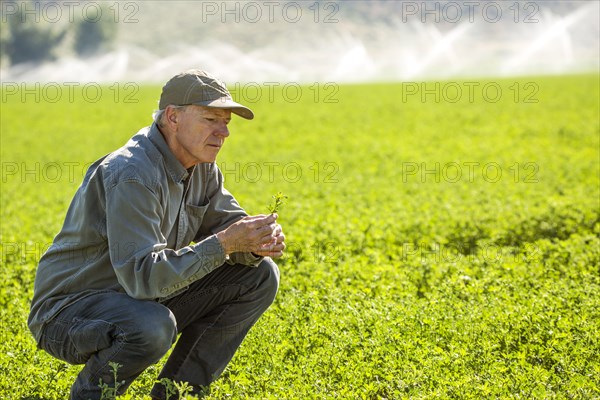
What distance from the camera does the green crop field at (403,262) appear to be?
501 centimetres

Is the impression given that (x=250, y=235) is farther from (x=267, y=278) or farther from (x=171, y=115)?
(x=171, y=115)

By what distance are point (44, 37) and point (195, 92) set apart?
96385mm

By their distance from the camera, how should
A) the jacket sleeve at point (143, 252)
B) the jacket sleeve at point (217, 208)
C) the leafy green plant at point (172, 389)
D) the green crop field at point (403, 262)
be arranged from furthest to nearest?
1. the green crop field at point (403, 262)
2. the jacket sleeve at point (217, 208)
3. the leafy green plant at point (172, 389)
4. the jacket sleeve at point (143, 252)

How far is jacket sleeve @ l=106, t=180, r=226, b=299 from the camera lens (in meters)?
3.94

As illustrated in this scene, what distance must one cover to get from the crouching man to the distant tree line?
Result: 95278mm

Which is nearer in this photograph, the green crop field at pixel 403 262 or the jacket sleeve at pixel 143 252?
the jacket sleeve at pixel 143 252

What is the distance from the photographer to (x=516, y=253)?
8.05 metres

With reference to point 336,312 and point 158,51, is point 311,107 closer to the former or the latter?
point 336,312

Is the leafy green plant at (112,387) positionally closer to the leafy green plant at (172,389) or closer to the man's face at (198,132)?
the leafy green plant at (172,389)

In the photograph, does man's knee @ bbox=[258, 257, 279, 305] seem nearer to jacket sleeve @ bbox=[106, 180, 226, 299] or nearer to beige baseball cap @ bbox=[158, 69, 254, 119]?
jacket sleeve @ bbox=[106, 180, 226, 299]

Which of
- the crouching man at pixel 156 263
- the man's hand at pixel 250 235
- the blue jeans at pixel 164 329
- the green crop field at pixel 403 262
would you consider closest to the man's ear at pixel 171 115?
the crouching man at pixel 156 263

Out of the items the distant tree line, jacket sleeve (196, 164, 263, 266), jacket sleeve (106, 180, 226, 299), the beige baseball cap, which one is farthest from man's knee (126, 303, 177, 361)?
the distant tree line

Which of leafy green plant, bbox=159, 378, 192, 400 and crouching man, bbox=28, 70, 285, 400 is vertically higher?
crouching man, bbox=28, 70, 285, 400

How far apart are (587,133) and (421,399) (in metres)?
14.4
